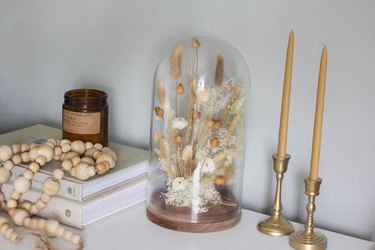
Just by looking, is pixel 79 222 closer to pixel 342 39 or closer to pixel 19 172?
pixel 19 172

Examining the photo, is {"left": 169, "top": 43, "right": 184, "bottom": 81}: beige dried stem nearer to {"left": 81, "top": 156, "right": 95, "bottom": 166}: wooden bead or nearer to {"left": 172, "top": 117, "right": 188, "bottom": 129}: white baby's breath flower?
{"left": 172, "top": 117, "right": 188, "bottom": 129}: white baby's breath flower

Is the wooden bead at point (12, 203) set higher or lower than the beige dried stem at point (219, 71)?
lower

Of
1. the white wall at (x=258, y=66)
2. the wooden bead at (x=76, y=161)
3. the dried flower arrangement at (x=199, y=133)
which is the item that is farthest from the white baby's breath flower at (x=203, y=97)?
the wooden bead at (x=76, y=161)

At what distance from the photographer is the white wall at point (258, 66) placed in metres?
1.11

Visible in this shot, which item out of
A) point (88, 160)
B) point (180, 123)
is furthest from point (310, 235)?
point (88, 160)

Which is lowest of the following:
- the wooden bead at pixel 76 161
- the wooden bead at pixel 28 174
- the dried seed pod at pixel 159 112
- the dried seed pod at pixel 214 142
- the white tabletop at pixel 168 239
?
the white tabletop at pixel 168 239

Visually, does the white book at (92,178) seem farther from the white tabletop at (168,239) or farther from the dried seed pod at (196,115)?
the dried seed pod at (196,115)

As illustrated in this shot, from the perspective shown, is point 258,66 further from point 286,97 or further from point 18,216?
point 18,216

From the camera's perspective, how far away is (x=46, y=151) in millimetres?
1146

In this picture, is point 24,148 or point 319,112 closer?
point 319,112

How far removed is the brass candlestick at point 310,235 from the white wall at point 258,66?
120 millimetres

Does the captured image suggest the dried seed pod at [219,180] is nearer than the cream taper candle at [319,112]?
No

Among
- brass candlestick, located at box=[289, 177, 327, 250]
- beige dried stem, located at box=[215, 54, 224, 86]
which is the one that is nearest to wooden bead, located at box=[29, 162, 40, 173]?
beige dried stem, located at box=[215, 54, 224, 86]

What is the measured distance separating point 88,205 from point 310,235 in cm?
36
